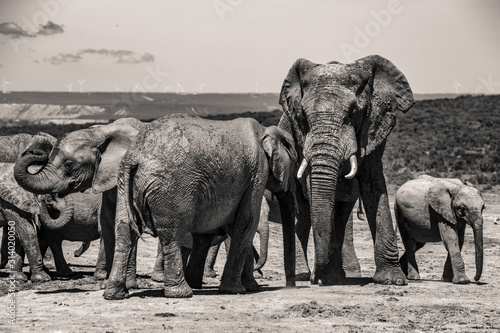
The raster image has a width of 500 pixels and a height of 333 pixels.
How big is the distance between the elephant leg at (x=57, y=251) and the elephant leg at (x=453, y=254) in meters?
5.77

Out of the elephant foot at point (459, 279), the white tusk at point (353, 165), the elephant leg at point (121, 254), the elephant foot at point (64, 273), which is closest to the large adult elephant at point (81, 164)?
the elephant leg at point (121, 254)

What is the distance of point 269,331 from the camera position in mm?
9234

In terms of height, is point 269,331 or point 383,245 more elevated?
point 383,245

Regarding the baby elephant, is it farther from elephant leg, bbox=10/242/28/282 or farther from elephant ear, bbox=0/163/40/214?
elephant leg, bbox=10/242/28/282

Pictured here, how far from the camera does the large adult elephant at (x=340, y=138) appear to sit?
471 inches

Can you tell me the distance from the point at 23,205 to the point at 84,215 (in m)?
1.42

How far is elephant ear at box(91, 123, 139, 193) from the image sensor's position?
11727 millimetres

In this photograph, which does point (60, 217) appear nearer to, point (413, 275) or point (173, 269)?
point (173, 269)

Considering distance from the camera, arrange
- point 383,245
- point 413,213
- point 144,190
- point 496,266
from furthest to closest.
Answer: point 496,266 → point 413,213 → point 383,245 → point 144,190

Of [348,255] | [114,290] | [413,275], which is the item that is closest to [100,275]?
[114,290]

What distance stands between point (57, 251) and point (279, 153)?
511 centimetres

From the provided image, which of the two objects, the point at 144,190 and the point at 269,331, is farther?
the point at 144,190

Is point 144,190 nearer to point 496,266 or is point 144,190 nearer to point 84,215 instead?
point 84,215

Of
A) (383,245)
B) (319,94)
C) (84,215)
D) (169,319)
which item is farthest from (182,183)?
(84,215)
